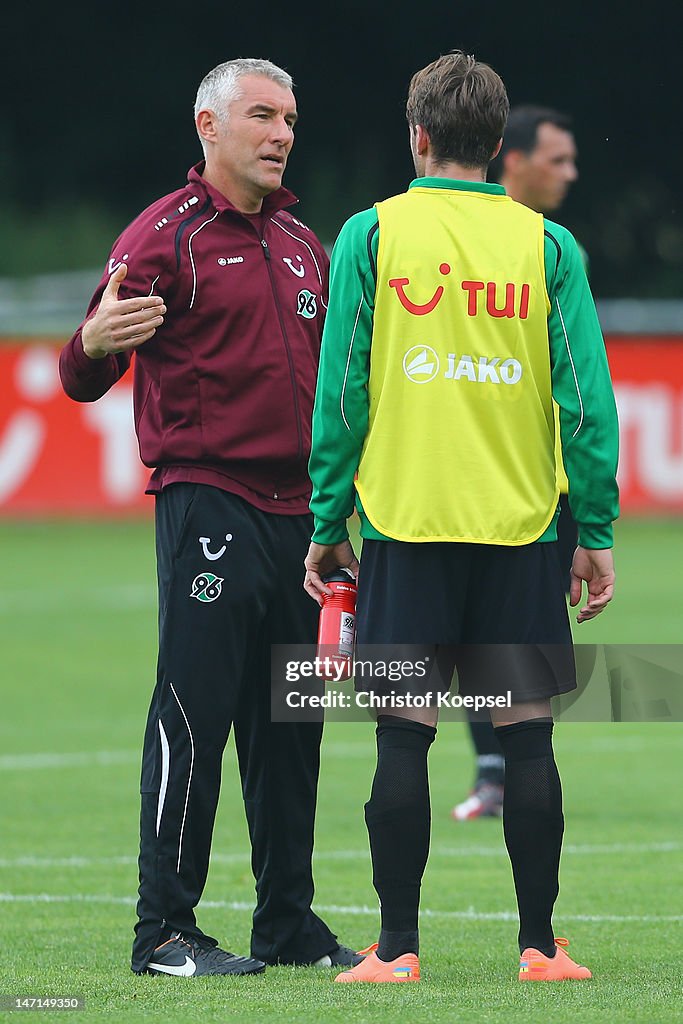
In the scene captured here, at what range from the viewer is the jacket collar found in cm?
526

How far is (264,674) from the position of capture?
5.36 meters

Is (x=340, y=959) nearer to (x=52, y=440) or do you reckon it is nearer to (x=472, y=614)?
(x=472, y=614)

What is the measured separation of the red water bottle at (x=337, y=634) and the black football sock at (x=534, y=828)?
470mm

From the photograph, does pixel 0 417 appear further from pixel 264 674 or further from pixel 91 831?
pixel 264 674

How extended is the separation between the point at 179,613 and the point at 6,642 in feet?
29.9

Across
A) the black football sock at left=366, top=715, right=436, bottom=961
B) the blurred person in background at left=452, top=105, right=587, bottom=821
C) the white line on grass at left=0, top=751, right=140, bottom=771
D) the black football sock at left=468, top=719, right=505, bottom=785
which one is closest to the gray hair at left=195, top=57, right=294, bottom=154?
the black football sock at left=366, top=715, right=436, bottom=961

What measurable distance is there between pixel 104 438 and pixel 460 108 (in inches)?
647

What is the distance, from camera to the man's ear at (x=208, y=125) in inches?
209

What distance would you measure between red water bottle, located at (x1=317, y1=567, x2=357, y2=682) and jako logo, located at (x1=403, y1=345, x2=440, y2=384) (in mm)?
569

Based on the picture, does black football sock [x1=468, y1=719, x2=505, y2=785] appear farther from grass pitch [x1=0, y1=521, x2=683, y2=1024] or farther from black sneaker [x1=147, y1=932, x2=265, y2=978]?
black sneaker [x1=147, y1=932, x2=265, y2=978]

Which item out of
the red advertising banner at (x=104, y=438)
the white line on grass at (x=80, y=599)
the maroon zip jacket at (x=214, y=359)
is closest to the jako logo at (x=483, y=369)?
the maroon zip jacket at (x=214, y=359)

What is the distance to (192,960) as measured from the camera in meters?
5.04

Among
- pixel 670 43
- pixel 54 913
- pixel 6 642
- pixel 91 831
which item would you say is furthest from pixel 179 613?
pixel 670 43

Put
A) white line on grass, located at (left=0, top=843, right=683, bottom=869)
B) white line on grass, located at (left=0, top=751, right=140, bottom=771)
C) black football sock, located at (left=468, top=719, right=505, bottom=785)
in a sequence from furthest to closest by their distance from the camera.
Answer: white line on grass, located at (left=0, top=751, right=140, bottom=771), black football sock, located at (left=468, top=719, right=505, bottom=785), white line on grass, located at (left=0, top=843, right=683, bottom=869)
